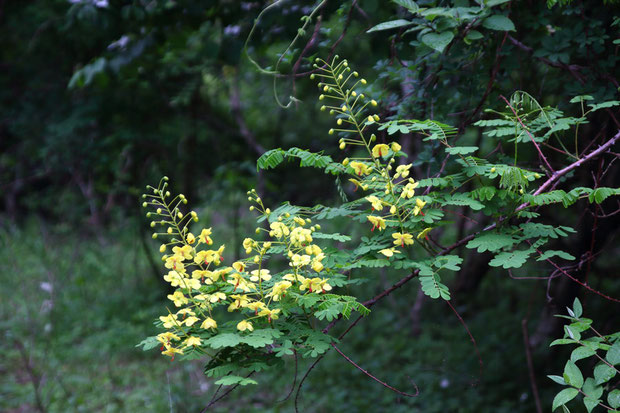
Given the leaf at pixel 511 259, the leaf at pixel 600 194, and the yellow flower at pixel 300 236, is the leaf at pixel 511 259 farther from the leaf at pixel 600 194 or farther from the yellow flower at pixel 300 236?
the yellow flower at pixel 300 236

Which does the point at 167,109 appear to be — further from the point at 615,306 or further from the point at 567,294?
the point at 615,306

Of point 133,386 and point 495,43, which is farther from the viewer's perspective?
point 133,386

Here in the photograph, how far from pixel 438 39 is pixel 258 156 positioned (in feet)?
13.6

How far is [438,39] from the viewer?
1.80 meters

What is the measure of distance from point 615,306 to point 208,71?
14.3 feet

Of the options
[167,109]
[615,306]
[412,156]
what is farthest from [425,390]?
[167,109]

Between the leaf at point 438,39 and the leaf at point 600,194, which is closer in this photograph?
the leaf at point 600,194

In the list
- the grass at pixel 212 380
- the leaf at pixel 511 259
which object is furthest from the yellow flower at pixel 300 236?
the grass at pixel 212 380

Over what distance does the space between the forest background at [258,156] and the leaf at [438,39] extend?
17 millimetres

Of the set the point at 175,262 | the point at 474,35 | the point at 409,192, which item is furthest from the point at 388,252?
the point at 474,35

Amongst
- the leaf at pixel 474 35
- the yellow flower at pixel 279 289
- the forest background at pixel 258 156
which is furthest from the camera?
the forest background at pixel 258 156

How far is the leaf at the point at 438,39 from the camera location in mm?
1764

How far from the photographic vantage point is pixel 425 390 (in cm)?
397

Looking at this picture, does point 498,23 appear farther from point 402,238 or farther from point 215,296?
point 215,296
